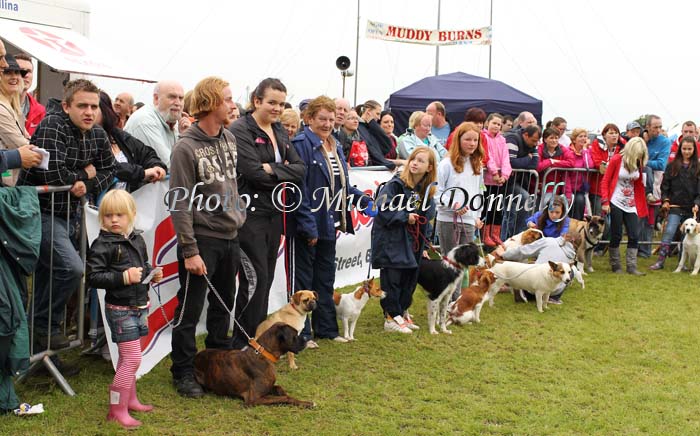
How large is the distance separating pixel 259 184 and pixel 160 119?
1.09 meters

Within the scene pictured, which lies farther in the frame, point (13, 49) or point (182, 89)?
point (13, 49)

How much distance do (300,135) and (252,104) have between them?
73cm

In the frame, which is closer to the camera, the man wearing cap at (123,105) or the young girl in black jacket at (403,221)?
the young girl in black jacket at (403,221)

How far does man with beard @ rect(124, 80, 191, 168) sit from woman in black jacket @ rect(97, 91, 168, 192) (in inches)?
4.5

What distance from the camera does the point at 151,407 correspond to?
15.1 feet

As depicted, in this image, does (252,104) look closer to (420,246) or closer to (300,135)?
(300,135)

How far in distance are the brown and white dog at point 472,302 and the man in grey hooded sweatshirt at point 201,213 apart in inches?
120

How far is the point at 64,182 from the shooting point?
4.70 metres

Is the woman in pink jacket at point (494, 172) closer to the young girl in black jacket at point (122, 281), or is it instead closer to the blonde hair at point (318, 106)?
the blonde hair at point (318, 106)

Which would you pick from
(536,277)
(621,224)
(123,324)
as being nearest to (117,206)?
(123,324)

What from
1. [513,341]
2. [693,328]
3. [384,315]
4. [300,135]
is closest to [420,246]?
[384,315]

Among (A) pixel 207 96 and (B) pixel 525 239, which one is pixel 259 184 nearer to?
(A) pixel 207 96

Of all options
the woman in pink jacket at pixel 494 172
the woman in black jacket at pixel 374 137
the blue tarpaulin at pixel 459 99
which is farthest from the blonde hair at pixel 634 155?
the blue tarpaulin at pixel 459 99

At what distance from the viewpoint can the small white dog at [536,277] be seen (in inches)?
320
